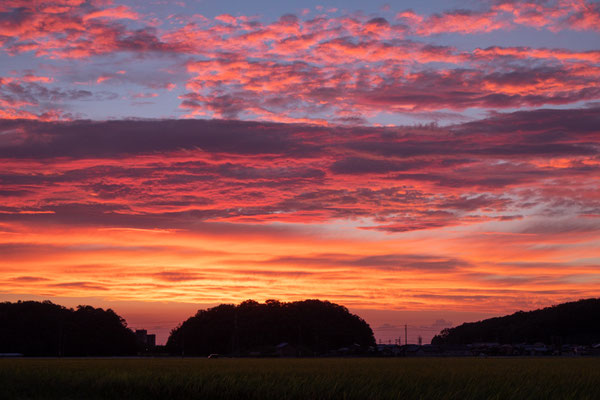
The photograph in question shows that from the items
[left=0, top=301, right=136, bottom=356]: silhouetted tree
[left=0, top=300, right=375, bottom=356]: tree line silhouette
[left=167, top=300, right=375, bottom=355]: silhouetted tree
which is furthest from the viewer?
[left=167, top=300, right=375, bottom=355]: silhouetted tree

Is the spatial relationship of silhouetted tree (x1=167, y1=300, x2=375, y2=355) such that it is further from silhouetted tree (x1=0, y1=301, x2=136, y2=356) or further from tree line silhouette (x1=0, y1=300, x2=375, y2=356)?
silhouetted tree (x1=0, y1=301, x2=136, y2=356)

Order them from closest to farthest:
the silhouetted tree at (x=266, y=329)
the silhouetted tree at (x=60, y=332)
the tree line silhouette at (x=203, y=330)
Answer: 1. the silhouetted tree at (x=60, y=332)
2. the tree line silhouette at (x=203, y=330)
3. the silhouetted tree at (x=266, y=329)

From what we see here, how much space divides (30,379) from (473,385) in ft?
63.6

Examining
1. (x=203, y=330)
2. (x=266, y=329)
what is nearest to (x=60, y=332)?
(x=203, y=330)

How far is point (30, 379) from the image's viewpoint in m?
29.4

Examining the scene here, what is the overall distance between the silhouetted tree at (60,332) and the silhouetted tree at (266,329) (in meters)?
20.2

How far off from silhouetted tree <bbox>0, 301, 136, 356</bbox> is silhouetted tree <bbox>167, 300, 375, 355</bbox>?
2023cm

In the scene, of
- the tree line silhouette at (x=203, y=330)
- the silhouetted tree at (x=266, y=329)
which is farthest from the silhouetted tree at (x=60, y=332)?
the silhouetted tree at (x=266, y=329)

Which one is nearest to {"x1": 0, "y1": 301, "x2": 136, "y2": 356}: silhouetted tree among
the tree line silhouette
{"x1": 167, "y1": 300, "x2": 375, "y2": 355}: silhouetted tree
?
the tree line silhouette

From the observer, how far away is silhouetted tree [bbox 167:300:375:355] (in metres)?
170

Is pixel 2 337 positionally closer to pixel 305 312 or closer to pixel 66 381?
pixel 305 312

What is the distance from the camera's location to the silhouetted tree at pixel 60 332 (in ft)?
453

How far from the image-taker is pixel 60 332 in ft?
461

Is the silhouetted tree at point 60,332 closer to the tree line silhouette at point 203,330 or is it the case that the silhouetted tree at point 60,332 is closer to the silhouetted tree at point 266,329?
the tree line silhouette at point 203,330
